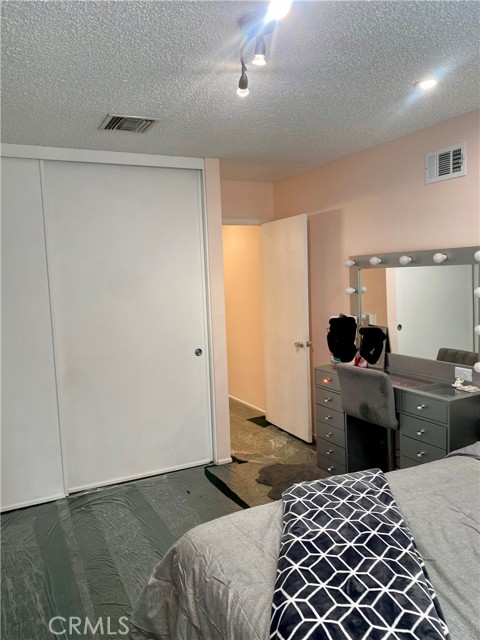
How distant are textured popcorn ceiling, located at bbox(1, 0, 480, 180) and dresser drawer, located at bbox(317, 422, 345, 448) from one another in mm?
2001

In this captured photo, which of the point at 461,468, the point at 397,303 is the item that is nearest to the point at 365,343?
the point at 397,303

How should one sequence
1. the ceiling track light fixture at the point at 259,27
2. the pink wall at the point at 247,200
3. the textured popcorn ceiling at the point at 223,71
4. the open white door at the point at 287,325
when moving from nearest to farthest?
the ceiling track light fixture at the point at 259,27 < the textured popcorn ceiling at the point at 223,71 < the open white door at the point at 287,325 < the pink wall at the point at 247,200

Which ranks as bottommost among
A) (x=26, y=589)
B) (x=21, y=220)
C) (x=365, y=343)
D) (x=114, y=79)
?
(x=26, y=589)

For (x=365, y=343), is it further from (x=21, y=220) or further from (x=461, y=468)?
(x=21, y=220)

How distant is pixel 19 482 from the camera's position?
3.25 m

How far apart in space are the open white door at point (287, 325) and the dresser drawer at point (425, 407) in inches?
51.2

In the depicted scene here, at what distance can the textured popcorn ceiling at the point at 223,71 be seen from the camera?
1.67 meters

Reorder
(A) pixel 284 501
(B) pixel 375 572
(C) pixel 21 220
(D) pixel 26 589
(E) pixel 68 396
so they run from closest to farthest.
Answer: (B) pixel 375 572 < (A) pixel 284 501 < (D) pixel 26 589 < (C) pixel 21 220 < (E) pixel 68 396

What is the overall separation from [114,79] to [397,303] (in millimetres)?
2279

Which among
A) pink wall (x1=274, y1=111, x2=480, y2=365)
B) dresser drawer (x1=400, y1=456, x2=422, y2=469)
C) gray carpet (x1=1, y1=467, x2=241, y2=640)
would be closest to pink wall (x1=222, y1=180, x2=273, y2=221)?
pink wall (x1=274, y1=111, x2=480, y2=365)

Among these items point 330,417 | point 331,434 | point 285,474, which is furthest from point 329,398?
point 285,474

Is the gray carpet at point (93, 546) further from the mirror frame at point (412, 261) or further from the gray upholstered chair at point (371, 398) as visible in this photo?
the mirror frame at point (412, 261)

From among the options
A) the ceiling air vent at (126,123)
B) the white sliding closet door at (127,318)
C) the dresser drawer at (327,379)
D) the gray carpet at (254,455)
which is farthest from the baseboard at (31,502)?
the ceiling air vent at (126,123)
